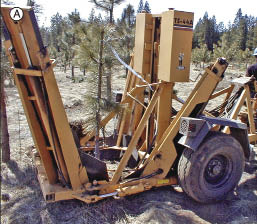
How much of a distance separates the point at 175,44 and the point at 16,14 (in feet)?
6.41

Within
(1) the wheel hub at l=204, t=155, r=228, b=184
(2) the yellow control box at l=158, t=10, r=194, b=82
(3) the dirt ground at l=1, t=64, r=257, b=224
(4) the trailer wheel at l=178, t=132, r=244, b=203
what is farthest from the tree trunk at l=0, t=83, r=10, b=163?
(1) the wheel hub at l=204, t=155, r=228, b=184

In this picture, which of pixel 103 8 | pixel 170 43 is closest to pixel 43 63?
pixel 170 43

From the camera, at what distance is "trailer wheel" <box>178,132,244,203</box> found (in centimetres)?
435

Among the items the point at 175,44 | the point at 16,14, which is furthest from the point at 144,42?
the point at 16,14

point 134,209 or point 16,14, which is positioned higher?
point 16,14

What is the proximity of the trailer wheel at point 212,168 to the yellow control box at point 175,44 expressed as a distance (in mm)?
1001

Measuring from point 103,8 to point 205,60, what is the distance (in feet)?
89.8

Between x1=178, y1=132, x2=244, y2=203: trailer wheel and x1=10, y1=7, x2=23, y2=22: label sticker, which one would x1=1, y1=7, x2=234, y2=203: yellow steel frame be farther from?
x1=178, y1=132, x2=244, y2=203: trailer wheel

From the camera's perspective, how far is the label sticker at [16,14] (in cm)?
324

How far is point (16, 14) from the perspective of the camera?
3.24 m

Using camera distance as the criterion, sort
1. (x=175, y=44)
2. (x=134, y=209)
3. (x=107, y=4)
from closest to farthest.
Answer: (x=175, y=44) → (x=134, y=209) → (x=107, y=4)

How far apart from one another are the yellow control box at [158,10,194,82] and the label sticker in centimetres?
184

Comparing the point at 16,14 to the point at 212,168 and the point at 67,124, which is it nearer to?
the point at 67,124

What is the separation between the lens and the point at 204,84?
441cm
